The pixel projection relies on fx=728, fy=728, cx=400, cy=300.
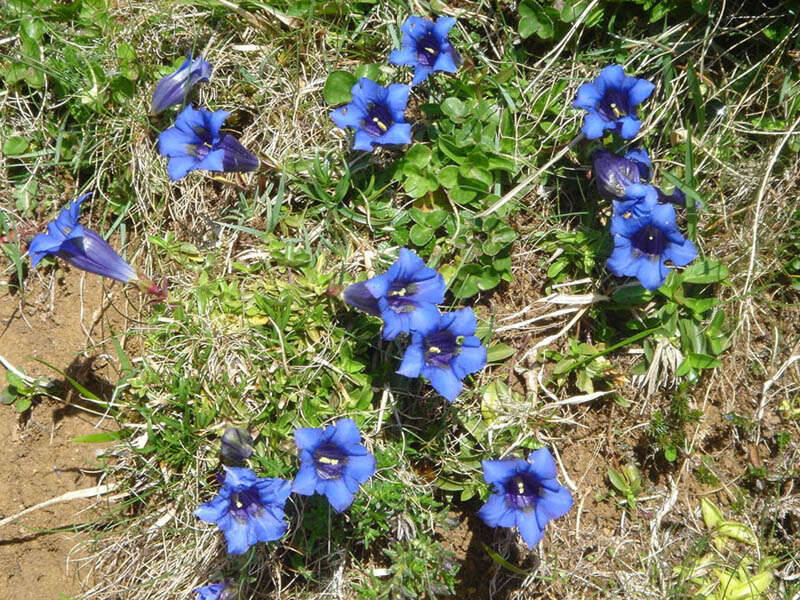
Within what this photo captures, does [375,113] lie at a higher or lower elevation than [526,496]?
higher

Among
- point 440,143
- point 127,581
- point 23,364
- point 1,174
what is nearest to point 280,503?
point 127,581

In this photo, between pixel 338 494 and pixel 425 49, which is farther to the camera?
pixel 425 49

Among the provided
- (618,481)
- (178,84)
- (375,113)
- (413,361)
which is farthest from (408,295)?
(178,84)

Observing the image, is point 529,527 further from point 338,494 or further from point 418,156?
point 418,156

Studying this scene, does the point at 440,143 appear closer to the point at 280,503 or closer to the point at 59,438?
the point at 280,503

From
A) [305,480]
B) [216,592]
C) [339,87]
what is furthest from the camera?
[339,87]

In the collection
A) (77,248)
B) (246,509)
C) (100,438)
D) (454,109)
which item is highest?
(454,109)

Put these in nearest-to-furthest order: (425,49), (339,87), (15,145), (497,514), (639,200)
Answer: (497,514), (639,200), (425,49), (339,87), (15,145)

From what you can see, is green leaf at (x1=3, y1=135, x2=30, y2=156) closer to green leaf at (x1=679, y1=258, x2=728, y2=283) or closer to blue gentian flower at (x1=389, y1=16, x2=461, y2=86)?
blue gentian flower at (x1=389, y1=16, x2=461, y2=86)
